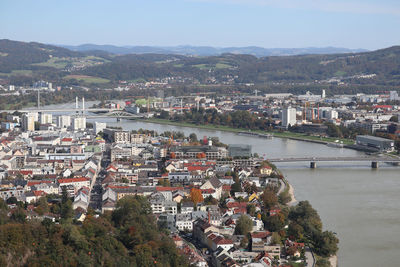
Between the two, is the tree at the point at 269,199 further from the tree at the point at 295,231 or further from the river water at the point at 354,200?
the tree at the point at 295,231

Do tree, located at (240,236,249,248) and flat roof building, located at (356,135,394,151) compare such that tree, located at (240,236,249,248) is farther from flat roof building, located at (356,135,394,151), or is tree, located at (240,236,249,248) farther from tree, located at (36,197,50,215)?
flat roof building, located at (356,135,394,151)

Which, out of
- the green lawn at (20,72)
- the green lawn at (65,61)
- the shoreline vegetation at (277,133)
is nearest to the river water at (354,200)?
the shoreline vegetation at (277,133)

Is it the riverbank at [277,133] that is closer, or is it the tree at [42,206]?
the tree at [42,206]

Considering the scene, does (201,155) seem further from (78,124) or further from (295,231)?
(78,124)

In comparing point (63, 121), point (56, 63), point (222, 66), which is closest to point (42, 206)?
point (63, 121)

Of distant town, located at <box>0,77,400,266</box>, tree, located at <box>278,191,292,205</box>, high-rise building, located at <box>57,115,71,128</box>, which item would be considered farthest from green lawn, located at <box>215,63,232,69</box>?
tree, located at <box>278,191,292,205</box>

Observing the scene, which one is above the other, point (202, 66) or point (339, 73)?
point (202, 66)

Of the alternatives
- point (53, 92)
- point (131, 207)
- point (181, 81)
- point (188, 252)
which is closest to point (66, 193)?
point (131, 207)
